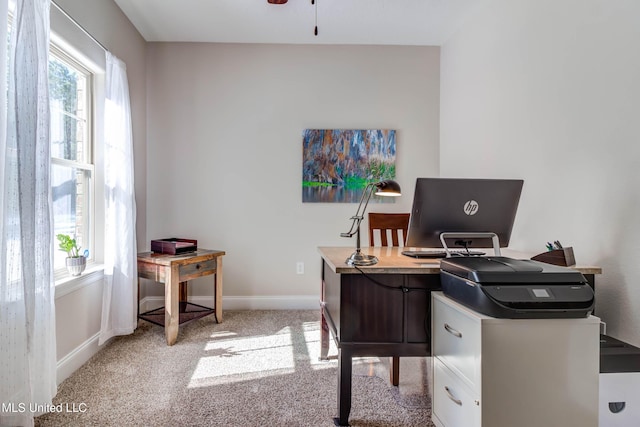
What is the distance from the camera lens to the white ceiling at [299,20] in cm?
283

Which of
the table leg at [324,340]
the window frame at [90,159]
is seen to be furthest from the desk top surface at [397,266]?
the window frame at [90,159]

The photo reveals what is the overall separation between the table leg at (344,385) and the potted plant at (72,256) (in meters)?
1.77

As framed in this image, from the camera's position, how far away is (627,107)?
62.6 inches

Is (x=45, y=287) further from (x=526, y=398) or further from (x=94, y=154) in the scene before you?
(x=526, y=398)

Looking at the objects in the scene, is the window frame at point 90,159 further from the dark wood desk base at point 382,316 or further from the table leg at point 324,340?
the dark wood desk base at point 382,316

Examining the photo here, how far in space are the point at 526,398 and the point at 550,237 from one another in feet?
3.80

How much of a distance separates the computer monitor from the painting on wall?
1.87 meters

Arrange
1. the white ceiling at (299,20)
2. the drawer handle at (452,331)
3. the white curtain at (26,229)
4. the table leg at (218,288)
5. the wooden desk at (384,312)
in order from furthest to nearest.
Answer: the table leg at (218,288) < the white ceiling at (299,20) < the wooden desk at (384,312) < the white curtain at (26,229) < the drawer handle at (452,331)

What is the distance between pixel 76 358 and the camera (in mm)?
2270

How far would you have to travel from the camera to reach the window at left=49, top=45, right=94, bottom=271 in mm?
2240

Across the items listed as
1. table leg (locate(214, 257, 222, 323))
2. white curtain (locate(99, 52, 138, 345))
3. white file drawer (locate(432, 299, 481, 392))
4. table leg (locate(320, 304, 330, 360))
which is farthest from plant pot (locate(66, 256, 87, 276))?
white file drawer (locate(432, 299, 481, 392))

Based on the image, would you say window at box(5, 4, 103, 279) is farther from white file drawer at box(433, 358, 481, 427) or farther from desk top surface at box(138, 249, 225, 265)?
white file drawer at box(433, 358, 481, 427)

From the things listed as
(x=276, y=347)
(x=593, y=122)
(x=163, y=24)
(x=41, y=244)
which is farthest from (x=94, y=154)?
(x=593, y=122)

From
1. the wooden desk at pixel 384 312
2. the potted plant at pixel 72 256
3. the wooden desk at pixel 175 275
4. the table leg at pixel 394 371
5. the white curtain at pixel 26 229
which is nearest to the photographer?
the white curtain at pixel 26 229
